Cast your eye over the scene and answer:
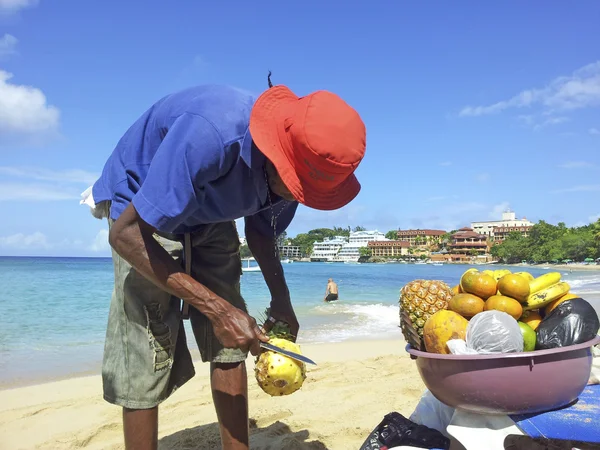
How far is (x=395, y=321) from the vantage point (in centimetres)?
1159

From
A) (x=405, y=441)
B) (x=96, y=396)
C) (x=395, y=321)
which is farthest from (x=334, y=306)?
(x=405, y=441)

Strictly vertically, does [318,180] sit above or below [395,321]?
above

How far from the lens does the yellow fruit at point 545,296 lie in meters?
2.34

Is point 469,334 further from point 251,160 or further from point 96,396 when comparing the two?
point 96,396

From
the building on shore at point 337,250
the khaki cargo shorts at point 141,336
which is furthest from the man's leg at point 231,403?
the building on shore at point 337,250

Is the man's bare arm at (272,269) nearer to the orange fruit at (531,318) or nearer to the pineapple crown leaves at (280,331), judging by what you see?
the pineapple crown leaves at (280,331)

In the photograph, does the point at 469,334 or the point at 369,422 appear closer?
the point at 469,334

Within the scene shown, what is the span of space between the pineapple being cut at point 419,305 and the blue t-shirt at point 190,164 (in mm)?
855

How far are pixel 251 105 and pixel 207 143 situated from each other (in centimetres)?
35

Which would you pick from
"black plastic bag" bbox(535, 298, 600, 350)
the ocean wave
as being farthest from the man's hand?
the ocean wave

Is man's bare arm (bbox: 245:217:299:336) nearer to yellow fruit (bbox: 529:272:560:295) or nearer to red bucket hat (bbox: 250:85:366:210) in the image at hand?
red bucket hat (bbox: 250:85:366:210)

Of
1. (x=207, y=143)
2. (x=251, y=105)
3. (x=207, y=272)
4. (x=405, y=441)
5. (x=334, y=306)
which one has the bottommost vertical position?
(x=334, y=306)

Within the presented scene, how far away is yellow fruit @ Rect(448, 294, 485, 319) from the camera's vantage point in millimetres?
2291

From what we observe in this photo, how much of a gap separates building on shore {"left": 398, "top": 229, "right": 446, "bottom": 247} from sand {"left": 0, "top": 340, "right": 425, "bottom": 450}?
12569 centimetres
